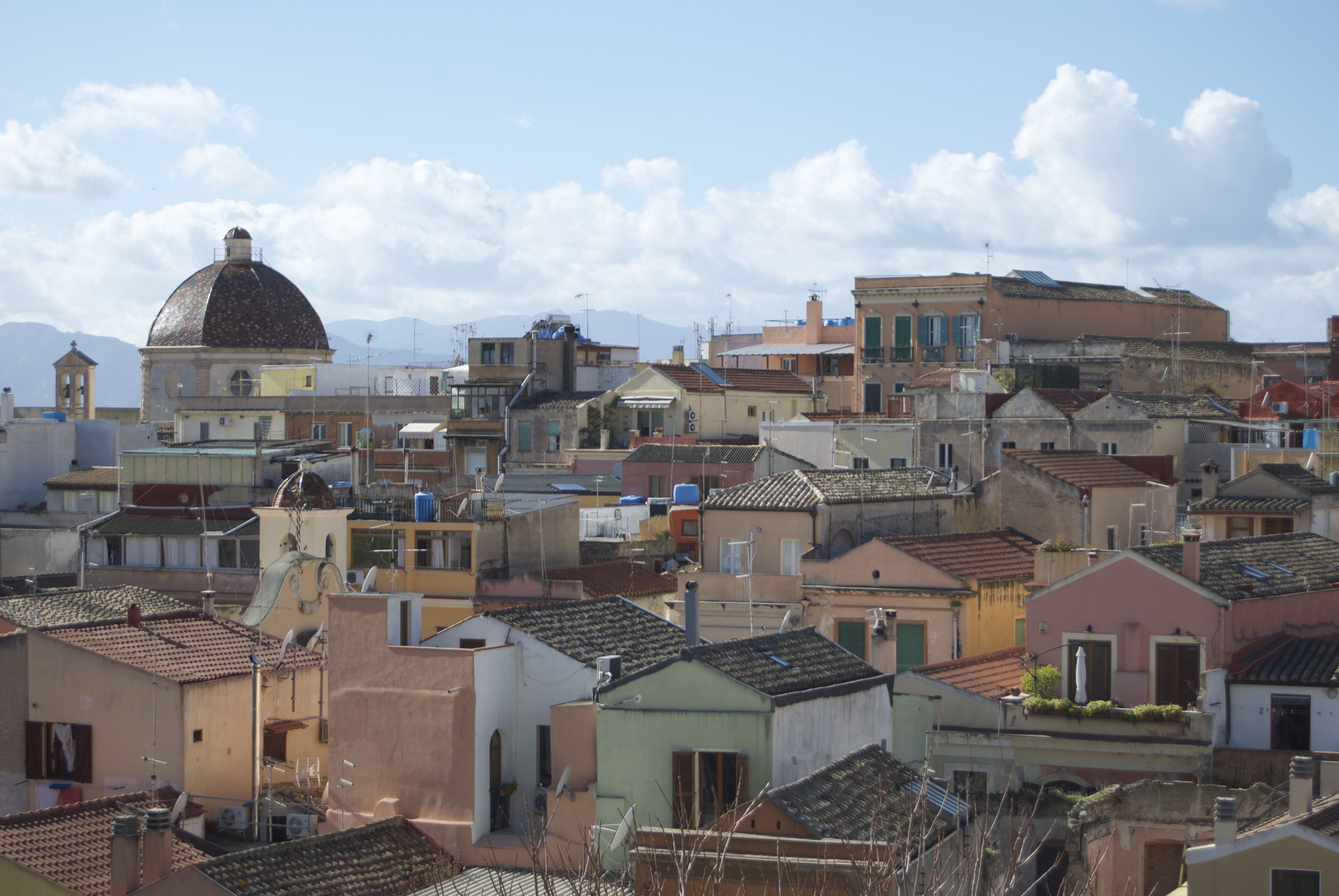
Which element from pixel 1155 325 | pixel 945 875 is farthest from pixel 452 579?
pixel 1155 325

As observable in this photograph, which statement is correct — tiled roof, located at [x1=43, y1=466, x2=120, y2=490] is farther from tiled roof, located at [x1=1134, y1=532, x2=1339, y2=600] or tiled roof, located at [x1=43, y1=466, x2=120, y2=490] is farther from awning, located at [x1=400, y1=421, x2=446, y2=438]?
tiled roof, located at [x1=1134, y1=532, x2=1339, y2=600]

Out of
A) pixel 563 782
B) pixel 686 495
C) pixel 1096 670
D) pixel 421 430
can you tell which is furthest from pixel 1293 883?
pixel 421 430

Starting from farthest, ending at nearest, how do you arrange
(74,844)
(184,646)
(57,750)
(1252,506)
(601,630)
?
(1252,506), (184,646), (57,750), (601,630), (74,844)

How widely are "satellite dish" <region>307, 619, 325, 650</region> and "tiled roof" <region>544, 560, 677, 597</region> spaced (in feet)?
14.6

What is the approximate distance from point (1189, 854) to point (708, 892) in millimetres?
4964

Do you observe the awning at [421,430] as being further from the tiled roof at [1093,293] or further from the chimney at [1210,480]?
the chimney at [1210,480]

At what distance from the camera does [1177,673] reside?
21547 millimetres

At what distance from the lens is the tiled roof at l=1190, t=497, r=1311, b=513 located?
28.9m

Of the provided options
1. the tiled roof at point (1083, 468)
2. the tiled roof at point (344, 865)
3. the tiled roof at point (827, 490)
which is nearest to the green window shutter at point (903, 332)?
the tiled roof at point (1083, 468)

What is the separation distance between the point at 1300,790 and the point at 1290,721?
4340 millimetres

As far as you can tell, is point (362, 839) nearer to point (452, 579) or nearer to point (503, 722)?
point (503, 722)

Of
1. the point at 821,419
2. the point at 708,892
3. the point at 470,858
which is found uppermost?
the point at 821,419

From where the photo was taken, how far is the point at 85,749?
2166 cm

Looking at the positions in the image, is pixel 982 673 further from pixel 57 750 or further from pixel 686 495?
pixel 686 495
